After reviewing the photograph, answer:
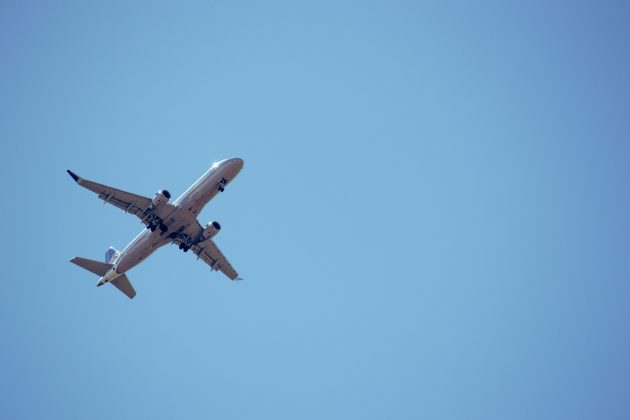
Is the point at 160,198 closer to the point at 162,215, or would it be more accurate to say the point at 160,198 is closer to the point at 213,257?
the point at 162,215

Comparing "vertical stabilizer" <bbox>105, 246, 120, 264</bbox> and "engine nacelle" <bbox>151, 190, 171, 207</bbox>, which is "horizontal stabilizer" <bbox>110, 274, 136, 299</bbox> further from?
"engine nacelle" <bbox>151, 190, 171, 207</bbox>

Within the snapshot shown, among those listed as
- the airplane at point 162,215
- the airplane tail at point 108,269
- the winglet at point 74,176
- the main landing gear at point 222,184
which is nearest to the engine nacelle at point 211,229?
the airplane at point 162,215

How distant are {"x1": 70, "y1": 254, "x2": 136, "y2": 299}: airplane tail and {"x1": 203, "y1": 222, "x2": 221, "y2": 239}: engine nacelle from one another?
33.0ft

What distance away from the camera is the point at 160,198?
5656 centimetres

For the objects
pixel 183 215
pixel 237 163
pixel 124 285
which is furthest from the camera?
pixel 124 285

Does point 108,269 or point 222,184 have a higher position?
point 222,184

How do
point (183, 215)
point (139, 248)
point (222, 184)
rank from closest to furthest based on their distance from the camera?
point (222, 184)
point (183, 215)
point (139, 248)

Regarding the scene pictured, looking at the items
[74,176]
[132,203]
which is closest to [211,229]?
[132,203]

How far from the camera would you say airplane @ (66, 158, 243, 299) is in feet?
185

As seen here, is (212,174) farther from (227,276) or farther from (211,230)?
(227,276)

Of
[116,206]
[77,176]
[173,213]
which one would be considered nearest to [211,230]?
[173,213]

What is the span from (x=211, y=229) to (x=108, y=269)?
1127 cm

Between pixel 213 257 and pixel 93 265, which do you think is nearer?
pixel 93 265

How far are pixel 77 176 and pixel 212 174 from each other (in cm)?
1220
